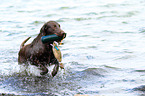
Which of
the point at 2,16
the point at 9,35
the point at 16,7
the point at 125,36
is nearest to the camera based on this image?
the point at 125,36

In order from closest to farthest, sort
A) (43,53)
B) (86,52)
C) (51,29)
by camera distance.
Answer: (51,29), (43,53), (86,52)

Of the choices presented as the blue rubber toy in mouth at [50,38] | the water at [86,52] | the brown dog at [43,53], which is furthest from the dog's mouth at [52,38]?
the water at [86,52]

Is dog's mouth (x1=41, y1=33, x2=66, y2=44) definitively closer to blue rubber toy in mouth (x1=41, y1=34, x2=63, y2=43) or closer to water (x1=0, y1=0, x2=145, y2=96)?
blue rubber toy in mouth (x1=41, y1=34, x2=63, y2=43)

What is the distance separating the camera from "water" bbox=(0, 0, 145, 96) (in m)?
6.02

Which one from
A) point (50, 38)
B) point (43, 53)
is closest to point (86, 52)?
point (43, 53)

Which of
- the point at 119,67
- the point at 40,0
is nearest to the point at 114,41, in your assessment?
the point at 119,67

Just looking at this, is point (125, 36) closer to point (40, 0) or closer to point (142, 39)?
point (142, 39)

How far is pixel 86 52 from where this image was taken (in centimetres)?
897

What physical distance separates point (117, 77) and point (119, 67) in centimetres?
84

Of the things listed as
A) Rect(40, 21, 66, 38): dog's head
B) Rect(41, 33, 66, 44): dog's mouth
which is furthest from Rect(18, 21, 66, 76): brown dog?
Rect(41, 33, 66, 44): dog's mouth

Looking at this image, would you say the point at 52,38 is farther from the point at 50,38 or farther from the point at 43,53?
the point at 43,53

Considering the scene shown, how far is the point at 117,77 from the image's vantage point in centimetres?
660

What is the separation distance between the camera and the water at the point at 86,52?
237 inches

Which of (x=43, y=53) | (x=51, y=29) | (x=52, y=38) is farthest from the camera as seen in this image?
(x=43, y=53)
